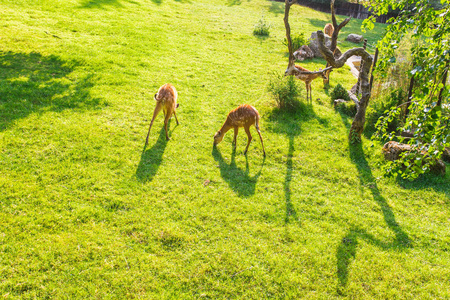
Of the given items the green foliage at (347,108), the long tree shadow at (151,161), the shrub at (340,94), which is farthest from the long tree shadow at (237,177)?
the shrub at (340,94)

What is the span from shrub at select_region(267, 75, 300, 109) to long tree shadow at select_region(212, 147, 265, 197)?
3938 mm

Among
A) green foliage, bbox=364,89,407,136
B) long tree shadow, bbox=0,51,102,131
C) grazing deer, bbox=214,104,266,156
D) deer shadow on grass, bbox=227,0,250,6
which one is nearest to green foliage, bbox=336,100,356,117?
green foliage, bbox=364,89,407,136

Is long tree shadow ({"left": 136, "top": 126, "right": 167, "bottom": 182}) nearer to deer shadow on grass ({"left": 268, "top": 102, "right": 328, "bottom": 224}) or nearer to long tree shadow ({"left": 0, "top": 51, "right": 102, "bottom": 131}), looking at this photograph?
long tree shadow ({"left": 0, "top": 51, "right": 102, "bottom": 131})

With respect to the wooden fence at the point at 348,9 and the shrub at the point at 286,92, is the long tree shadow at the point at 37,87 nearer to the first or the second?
the shrub at the point at 286,92

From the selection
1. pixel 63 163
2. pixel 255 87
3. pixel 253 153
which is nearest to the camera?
pixel 63 163

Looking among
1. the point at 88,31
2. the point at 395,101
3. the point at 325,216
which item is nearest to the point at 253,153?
the point at 325,216

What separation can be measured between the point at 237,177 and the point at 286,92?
5094mm

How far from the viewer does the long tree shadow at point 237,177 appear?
8038mm

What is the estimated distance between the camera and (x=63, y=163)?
25.8 ft

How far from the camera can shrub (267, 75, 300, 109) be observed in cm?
1165

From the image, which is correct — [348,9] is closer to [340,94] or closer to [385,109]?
[340,94]

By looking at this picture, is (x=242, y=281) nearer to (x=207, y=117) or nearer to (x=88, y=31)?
(x=207, y=117)

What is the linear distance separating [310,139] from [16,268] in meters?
9.48

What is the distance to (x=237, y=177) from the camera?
8.51m
